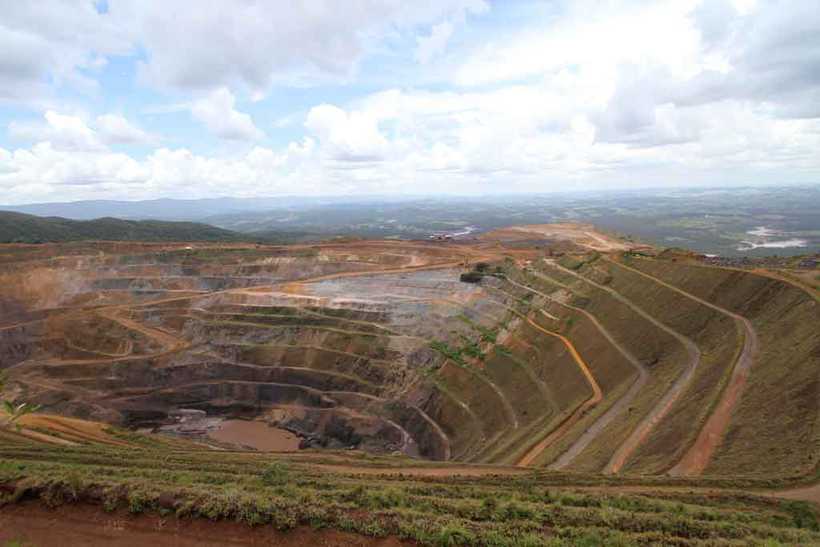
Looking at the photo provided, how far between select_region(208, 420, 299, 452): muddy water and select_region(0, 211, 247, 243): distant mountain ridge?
10786 centimetres

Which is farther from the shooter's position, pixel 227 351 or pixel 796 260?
pixel 227 351

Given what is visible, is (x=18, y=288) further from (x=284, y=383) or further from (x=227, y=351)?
(x=284, y=383)

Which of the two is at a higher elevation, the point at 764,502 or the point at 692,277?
the point at 692,277

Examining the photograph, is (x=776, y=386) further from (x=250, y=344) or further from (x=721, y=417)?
(x=250, y=344)

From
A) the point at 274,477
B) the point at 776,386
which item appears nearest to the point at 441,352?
the point at 776,386

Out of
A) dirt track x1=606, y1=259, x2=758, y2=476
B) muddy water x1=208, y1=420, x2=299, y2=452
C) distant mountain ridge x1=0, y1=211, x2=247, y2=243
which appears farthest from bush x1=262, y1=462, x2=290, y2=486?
distant mountain ridge x1=0, y1=211, x2=247, y2=243

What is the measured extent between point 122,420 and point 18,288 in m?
47.1

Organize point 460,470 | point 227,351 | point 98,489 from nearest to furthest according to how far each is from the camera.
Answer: point 98,489, point 460,470, point 227,351

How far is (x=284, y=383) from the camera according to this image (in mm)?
70688

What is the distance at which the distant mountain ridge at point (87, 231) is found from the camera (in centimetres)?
14312

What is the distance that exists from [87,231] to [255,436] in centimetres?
14398

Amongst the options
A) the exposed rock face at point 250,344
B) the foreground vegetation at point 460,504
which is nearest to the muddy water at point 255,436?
the exposed rock face at point 250,344

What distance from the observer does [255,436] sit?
62.2m

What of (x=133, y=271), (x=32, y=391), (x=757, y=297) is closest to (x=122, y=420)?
(x=32, y=391)
